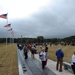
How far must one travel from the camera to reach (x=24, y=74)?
14.8m

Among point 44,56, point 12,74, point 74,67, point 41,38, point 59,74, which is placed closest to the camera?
point 74,67

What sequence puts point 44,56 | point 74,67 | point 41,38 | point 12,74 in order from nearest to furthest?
point 74,67, point 12,74, point 44,56, point 41,38

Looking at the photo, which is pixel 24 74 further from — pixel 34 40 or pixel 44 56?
pixel 34 40

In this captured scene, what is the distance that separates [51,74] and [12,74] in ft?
9.38

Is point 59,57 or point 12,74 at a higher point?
point 59,57

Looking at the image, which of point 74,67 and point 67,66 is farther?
point 67,66

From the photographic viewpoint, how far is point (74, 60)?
14.4 metres

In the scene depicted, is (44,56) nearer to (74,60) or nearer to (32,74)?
(32,74)

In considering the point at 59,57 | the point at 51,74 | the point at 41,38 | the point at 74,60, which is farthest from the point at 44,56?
the point at 41,38

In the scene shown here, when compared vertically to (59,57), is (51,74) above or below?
below

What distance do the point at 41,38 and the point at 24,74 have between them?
173500 mm

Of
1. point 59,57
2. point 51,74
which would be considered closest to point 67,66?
point 59,57

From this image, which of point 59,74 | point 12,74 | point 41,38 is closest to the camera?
point 59,74

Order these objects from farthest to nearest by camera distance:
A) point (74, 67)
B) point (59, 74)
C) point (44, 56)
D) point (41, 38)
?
point (41, 38), point (44, 56), point (59, 74), point (74, 67)
